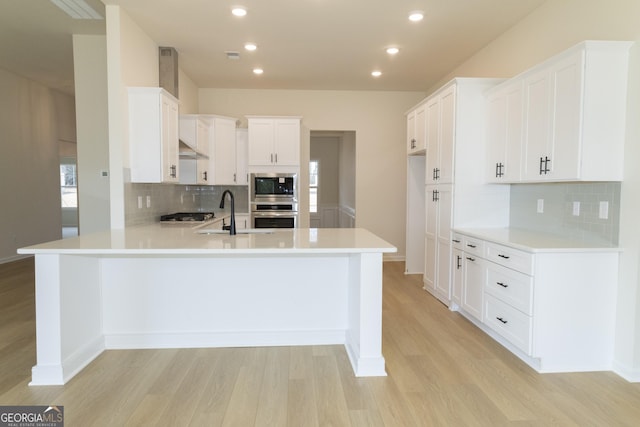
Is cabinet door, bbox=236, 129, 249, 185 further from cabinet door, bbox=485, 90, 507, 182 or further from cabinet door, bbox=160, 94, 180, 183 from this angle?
cabinet door, bbox=485, 90, 507, 182

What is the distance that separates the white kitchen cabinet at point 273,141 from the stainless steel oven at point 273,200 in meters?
0.24

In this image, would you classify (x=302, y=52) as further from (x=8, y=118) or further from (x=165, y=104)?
(x=8, y=118)

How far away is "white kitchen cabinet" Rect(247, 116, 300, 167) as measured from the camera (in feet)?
19.8

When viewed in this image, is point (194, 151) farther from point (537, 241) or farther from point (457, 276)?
point (537, 241)

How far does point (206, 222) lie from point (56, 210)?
4766mm

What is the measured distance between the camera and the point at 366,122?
687cm

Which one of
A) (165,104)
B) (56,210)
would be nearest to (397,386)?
(165,104)

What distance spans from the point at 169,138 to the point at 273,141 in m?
2.25

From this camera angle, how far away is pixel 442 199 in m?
4.34

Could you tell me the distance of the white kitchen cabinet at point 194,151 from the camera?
5082 millimetres

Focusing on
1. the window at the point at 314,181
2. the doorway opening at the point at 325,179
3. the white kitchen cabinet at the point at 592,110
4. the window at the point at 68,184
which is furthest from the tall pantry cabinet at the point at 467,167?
the window at the point at 68,184

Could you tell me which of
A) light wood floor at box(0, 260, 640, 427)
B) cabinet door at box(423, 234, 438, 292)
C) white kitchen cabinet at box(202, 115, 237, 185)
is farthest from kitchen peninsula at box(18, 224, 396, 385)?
white kitchen cabinet at box(202, 115, 237, 185)

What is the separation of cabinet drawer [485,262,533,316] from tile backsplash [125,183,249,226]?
340 cm

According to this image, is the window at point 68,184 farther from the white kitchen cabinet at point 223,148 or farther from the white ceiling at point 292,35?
the white kitchen cabinet at point 223,148
